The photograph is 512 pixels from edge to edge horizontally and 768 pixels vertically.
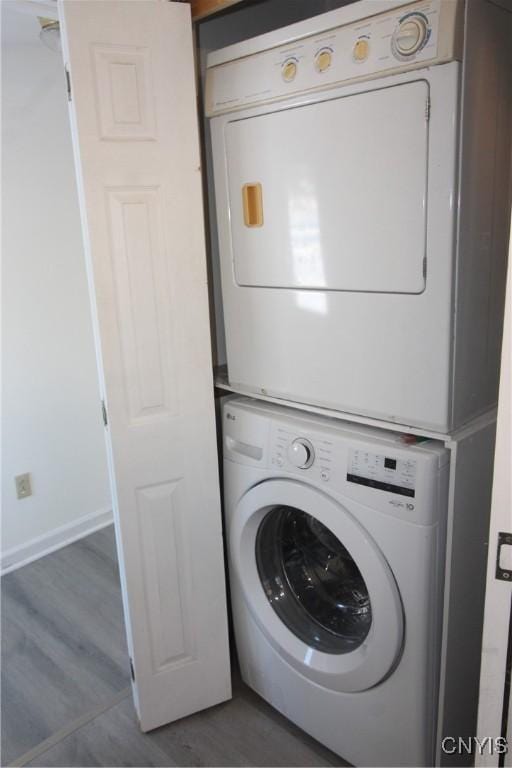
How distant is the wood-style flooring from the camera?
175 cm

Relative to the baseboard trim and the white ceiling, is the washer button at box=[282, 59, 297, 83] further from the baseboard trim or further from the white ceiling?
the baseboard trim

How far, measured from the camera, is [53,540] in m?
2.80

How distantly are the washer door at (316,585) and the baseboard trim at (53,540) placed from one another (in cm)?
129

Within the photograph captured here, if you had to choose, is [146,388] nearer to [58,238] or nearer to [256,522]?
[256,522]

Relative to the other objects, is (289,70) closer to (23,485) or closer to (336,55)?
(336,55)

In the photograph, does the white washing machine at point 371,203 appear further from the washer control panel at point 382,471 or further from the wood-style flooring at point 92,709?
the wood-style flooring at point 92,709

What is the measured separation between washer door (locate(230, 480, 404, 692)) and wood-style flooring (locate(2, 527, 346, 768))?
0.93 ft

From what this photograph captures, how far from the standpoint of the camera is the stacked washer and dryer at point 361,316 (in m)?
1.20

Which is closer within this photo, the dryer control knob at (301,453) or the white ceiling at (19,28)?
the dryer control knob at (301,453)

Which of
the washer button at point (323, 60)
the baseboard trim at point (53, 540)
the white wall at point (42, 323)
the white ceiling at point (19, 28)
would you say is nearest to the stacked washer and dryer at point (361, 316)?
the washer button at point (323, 60)

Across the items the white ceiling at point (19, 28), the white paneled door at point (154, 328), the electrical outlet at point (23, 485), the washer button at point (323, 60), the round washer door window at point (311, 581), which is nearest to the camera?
the washer button at point (323, 60)

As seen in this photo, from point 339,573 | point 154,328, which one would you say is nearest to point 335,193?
point 154,328

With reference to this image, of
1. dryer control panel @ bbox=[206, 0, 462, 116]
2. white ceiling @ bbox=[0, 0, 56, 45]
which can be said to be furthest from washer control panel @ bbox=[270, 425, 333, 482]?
white ceiling @ bbox=[0, 0, 56, 45]

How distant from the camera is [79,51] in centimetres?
138
